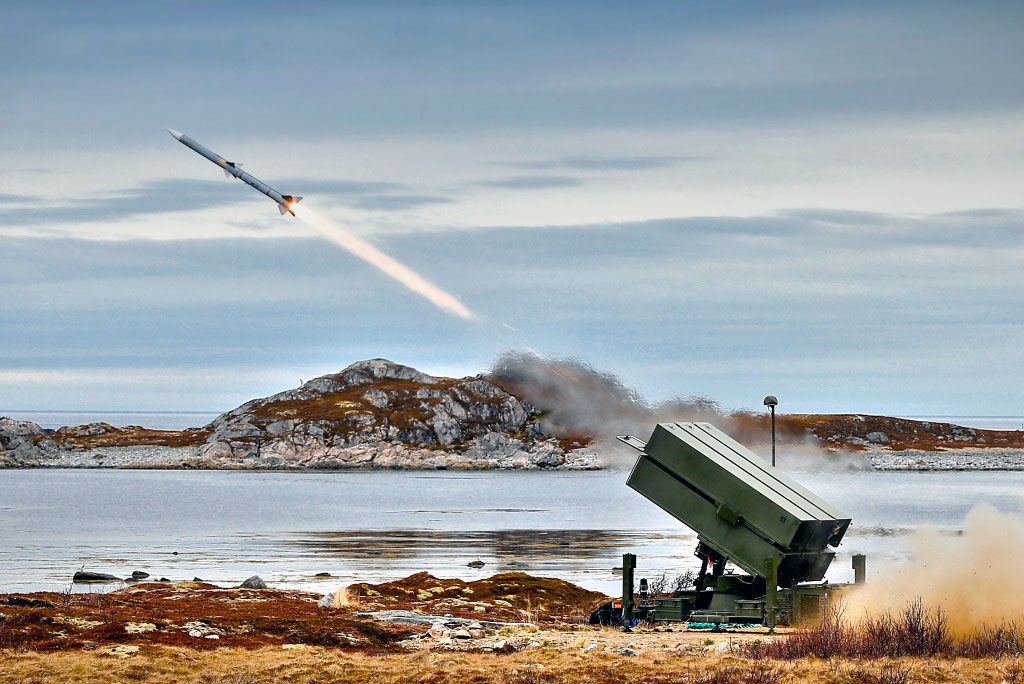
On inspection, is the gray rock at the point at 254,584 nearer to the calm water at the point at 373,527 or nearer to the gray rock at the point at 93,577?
the calm water at the point at 373,527

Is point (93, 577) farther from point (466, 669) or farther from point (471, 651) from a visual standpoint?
point (466, 669)

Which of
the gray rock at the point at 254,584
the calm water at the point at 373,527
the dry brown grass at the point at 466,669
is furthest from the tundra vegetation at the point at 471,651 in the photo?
the calm water at the point at 373,527

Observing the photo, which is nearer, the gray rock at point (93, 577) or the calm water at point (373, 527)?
the gray rock at point (93, 577)

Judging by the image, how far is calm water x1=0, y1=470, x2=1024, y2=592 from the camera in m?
50.6

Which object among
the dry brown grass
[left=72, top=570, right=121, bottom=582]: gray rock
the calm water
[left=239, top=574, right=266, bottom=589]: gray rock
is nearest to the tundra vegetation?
the dry brown grass

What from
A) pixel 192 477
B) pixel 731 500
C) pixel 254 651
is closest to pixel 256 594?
pixel 254 651

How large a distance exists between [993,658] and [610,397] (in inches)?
1547

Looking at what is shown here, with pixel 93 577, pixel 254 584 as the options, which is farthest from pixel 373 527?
pixel 254 584

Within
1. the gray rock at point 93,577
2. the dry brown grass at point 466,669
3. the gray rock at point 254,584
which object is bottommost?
the gray rock at point 93,577

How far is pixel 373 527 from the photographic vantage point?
8138 centimetres

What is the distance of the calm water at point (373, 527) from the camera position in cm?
5056

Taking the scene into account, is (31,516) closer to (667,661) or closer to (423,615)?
(423,615)

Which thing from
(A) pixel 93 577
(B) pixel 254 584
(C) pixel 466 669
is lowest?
(A) pixel 93 577

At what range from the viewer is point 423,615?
27703mm
